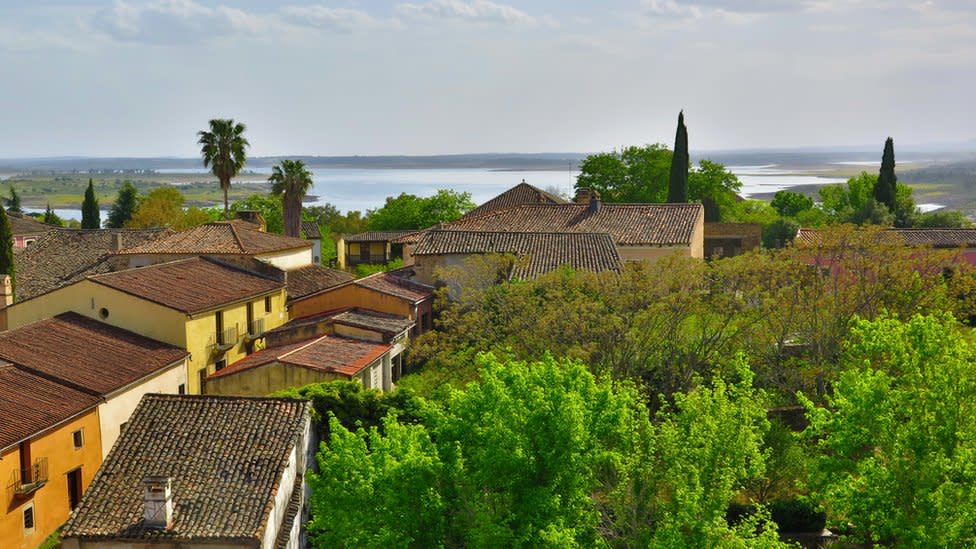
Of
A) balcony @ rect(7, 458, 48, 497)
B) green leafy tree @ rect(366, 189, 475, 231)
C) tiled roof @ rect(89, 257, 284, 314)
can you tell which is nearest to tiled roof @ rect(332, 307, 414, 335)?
tiled roof @ rect(89, 257, 284, 314)

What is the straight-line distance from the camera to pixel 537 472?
18.9 metres

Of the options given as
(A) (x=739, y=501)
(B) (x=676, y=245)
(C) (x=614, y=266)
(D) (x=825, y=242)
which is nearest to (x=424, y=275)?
(C) (x=614, y=266)

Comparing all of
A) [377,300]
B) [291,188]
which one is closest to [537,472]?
[377,300]

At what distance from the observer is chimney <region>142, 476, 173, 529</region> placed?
2055 centimetres

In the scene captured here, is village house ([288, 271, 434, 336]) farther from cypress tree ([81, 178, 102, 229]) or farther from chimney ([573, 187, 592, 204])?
cypress tree ([81, 178, 102, 229])

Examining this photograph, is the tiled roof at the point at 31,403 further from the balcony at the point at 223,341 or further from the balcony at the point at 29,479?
the balcony at the point at 223,341

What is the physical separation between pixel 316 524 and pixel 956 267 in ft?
85.5

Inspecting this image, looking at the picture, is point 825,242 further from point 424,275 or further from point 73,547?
point 73,547

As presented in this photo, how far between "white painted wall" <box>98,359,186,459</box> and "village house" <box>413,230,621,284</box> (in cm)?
1275

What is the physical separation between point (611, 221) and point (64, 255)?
30620mm

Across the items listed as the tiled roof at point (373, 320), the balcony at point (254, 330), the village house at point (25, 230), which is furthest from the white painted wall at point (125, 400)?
the village house at point (25, 230)

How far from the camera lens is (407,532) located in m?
18.9

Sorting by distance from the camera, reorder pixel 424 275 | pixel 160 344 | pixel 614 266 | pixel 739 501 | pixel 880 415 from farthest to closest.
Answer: pixel 424 275 → pixel 614 266 → pixel 160 344 → pixel 739 501 → pixel 880 415

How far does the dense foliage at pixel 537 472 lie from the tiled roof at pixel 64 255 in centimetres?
3690
